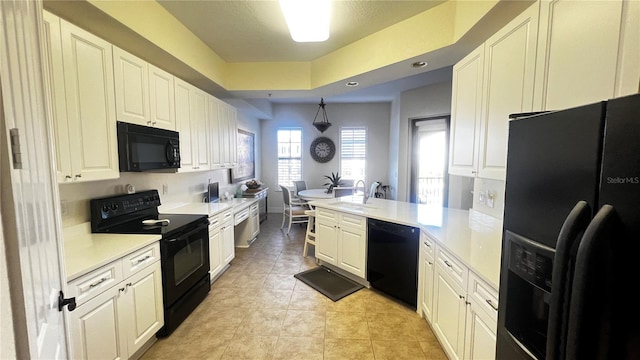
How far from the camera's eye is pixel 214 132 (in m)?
3.54

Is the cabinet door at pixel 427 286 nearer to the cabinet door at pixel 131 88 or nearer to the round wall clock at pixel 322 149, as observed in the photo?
the cabinet door at pixel 131 88

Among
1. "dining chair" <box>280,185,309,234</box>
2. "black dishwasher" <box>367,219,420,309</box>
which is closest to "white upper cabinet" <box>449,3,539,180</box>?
"black dishwasher" <box>367,219,420,309</box>

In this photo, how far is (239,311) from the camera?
2516mm

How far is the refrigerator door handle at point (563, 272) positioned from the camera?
0.61 meters

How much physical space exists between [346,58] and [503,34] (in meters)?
1.91

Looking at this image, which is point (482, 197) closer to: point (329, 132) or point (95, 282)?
point (95, 282)

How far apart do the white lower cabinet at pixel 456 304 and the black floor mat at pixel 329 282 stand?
0.85 metres

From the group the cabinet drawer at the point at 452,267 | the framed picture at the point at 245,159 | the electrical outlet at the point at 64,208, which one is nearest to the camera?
the cabinet drawer at the point at 452,267

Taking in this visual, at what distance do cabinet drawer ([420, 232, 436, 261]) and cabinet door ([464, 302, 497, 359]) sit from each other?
620 millimetres

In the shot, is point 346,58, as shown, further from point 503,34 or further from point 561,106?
point 561,106

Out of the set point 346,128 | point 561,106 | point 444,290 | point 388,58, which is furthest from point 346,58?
point 346,128

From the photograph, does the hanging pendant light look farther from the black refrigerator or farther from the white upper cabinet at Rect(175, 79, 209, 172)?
the black refrigerator

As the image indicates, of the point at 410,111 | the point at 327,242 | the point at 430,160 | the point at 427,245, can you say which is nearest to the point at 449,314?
the point at 427,245

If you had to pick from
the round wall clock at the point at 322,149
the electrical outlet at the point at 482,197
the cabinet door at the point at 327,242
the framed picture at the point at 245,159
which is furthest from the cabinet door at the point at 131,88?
the round wall clock at the point at 322,149
